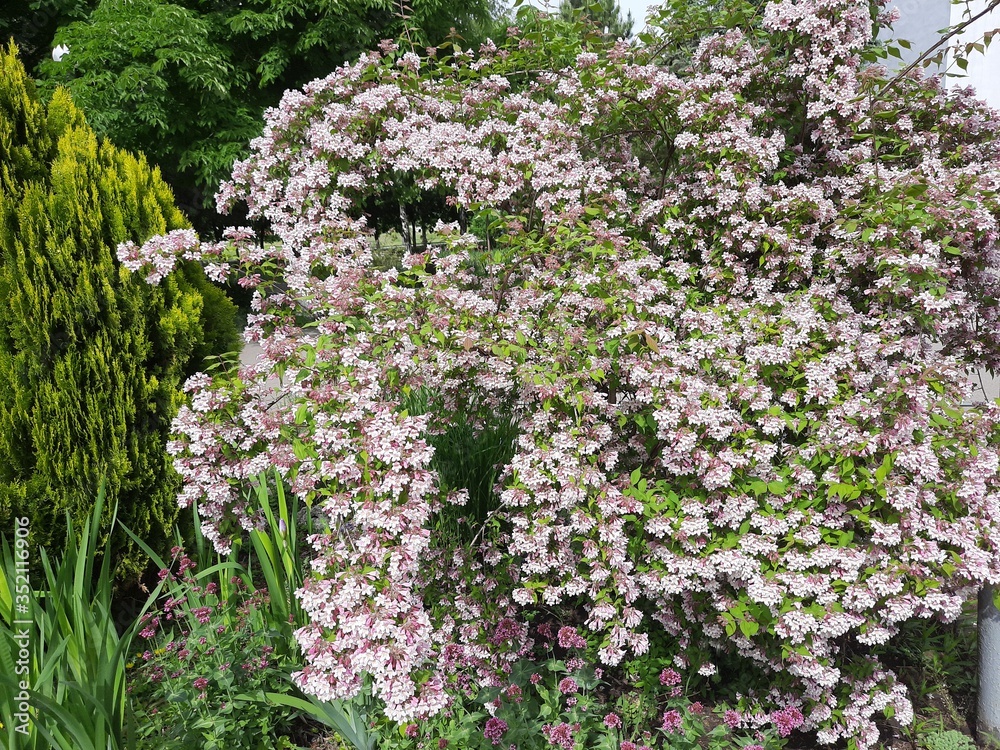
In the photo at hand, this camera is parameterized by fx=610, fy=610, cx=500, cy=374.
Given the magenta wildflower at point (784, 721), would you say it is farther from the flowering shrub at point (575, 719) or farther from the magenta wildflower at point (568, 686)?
the magenta wildflower at point (568, 686)

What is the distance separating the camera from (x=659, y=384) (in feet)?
7.25

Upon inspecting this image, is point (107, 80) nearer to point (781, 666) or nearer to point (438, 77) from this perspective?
point (438, 77)

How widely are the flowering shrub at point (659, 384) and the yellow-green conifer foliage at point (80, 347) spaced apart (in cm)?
69

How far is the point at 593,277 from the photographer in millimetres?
2410

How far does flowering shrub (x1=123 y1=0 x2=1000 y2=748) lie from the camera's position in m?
2.12

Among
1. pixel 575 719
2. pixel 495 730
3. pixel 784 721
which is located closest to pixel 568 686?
pixel 575 719

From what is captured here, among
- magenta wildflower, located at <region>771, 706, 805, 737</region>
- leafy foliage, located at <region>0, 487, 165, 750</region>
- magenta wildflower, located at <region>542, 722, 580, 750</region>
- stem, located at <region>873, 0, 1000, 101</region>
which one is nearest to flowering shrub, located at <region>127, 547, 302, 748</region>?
leafy foliage, located at <region>0, 487, 165, 750</region>

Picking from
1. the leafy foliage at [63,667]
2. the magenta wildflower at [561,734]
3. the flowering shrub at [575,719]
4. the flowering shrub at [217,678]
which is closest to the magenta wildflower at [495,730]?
the flowering shrub at [575,719]

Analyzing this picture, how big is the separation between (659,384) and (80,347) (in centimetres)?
284

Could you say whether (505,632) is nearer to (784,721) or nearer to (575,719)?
(575,719)

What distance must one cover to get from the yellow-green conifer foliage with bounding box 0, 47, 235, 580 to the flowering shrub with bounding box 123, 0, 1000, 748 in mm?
690

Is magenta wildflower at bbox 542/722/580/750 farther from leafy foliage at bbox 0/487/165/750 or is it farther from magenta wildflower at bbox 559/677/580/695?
leafy foliage at bbox 0/487/165/750

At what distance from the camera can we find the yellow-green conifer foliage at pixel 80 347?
9.87 feet

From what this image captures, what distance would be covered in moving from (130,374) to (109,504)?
658 millimetres
